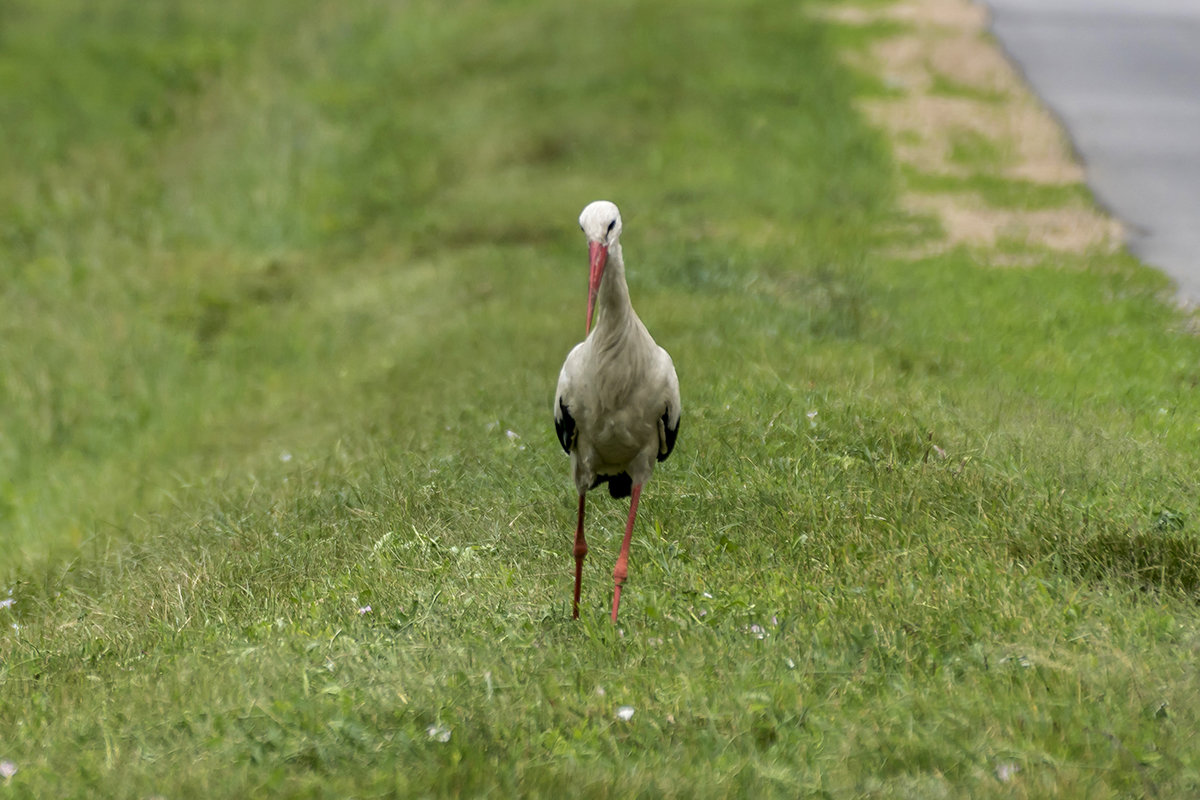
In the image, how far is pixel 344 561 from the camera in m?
6.14

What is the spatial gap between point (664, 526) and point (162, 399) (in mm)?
7291

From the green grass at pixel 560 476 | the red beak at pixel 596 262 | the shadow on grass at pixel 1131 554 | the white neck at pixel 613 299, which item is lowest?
the green grass at pixel 560 476

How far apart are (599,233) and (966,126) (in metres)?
10.3

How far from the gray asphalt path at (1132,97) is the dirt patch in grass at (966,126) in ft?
0.91

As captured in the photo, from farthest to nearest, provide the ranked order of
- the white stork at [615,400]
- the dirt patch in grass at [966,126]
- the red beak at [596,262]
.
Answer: the dirt patch in grass at [966,126] < the white stork at [615,400] < the red beak at [596,262]

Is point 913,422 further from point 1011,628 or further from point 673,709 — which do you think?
point 673,709

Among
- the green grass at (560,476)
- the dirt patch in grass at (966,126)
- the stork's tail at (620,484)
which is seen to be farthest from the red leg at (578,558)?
the dirt patch in grass at (966,126)

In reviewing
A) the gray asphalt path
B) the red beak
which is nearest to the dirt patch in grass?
the gray asphalt path

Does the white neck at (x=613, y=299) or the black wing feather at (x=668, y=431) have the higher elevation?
the white neck at (x=613, y=299)

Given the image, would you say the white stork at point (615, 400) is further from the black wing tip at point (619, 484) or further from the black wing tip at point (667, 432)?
the black wing tip at point (619, 484)

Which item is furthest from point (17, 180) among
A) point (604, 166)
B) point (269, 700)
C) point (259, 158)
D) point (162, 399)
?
point (269, 700)

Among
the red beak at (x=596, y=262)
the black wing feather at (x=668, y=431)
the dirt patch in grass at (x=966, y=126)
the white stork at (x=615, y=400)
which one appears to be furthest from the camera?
the dirt patch in grass at (x=966, y=126)

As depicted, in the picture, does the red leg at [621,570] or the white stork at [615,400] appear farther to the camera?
the white stork at [615,400]

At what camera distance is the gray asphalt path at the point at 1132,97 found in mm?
10945
